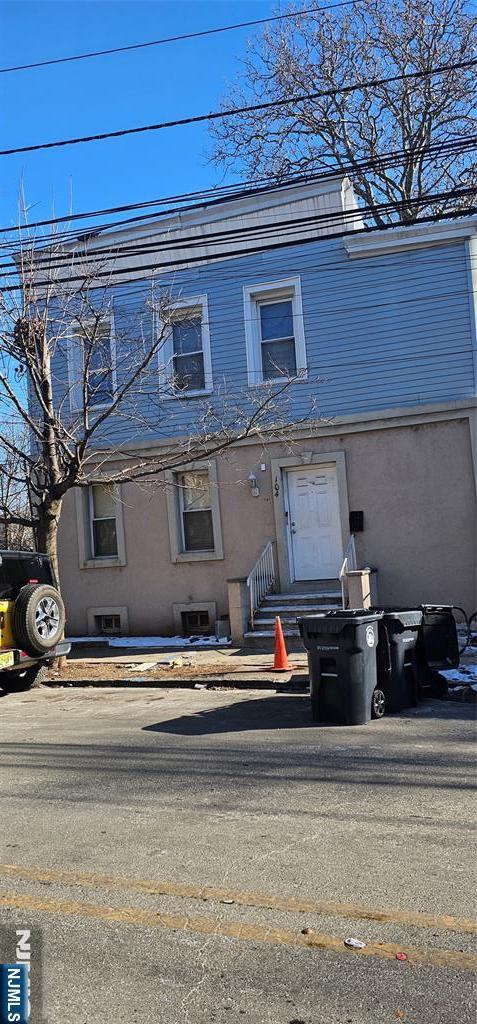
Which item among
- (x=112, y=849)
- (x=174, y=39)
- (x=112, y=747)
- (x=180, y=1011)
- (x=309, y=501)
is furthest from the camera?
(x=309, y=501)

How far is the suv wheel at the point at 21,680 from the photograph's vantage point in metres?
11.8

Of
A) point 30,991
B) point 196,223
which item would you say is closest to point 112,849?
point 30,991

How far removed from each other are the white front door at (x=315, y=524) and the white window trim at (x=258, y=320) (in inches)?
72.4

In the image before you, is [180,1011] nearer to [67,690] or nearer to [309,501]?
[67,690]

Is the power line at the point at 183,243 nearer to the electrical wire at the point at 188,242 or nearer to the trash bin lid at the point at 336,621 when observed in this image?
the electrical wire at the point at 188,242

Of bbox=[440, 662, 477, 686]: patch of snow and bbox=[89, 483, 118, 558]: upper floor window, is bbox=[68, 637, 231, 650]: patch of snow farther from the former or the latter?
bbox=[440, 662, 477, 686]: patch of snow

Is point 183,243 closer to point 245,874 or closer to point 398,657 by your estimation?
point 398,657

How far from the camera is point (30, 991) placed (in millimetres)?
3348

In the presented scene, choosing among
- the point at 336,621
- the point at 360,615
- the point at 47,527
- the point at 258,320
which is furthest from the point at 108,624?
the point at 336,621

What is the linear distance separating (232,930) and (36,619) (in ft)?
23.9

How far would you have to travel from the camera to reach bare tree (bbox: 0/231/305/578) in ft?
43.3

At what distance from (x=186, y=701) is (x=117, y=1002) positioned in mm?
7086

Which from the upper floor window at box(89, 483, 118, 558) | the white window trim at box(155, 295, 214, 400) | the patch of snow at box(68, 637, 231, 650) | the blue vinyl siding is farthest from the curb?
the white window trim at box(155, 295, 214, 400)

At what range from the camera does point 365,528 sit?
14562mm
